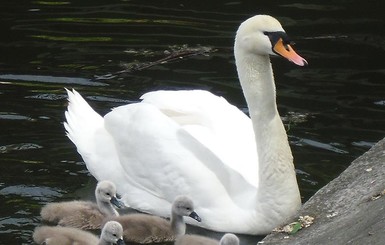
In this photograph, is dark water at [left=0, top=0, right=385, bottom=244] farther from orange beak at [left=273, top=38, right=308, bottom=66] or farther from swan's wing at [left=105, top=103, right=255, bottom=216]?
orange beak at [left=273, top=38, right=308, bottom=66]

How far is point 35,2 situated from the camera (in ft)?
45.5

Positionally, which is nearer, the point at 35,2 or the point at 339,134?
the point at 339,134

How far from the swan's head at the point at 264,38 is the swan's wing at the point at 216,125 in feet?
2.70

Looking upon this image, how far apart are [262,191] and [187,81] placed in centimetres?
312

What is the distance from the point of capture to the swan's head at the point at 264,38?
8289 millimetres

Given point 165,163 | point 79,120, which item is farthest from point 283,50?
point 79,120

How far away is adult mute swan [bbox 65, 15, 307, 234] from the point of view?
27.9 ft

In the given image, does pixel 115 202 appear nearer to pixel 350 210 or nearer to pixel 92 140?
pixel 92 140

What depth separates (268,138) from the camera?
8594 millimetres

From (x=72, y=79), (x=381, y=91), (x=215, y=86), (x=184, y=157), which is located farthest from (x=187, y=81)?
(x=184, y=157)

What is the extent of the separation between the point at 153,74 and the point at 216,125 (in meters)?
2.61

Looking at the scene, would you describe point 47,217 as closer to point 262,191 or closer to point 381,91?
point 262,191

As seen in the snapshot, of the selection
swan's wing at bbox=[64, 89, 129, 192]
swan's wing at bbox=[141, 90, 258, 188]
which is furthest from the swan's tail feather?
swan's wing at bbox=[141, 90, 258, 188]

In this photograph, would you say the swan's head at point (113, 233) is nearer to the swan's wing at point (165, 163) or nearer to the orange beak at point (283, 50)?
the swan's wing at point (165, 163)
